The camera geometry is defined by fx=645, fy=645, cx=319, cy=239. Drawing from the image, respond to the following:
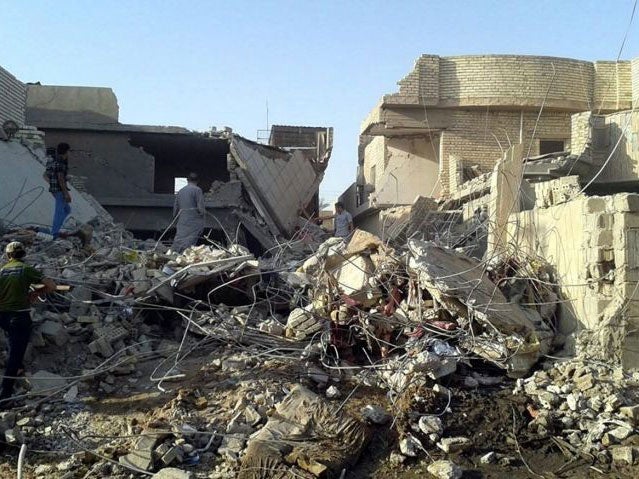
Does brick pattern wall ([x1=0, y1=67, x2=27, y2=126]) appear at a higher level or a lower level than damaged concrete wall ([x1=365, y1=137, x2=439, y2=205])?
higher

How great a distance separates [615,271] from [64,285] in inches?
210

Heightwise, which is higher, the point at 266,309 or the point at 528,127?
the point at 528,127

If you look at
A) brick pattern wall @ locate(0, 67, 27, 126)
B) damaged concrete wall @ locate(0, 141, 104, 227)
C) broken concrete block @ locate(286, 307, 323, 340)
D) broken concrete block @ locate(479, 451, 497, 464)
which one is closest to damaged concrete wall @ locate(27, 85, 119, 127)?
brick pattern wall @ locate(0, 67, 27, 126)

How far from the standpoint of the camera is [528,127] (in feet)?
52.2

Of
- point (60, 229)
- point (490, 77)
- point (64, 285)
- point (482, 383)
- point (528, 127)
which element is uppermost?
point (490, 77)

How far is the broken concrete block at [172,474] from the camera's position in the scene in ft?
14.1

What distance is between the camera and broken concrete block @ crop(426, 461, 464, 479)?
443 cm

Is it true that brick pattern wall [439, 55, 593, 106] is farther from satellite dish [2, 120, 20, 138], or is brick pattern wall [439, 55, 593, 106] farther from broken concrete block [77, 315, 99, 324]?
broken concrete block [77, 315, 99, 324]

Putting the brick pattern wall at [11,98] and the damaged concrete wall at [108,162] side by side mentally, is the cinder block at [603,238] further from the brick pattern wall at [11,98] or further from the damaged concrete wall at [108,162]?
the damaged concrete wall at [108,162]

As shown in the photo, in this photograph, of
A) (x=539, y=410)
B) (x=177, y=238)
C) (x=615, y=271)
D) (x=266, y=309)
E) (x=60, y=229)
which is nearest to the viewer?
(x=539, y=410)

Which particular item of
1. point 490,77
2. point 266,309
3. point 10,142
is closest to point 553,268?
point 266,309

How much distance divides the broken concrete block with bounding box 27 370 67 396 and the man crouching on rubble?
0.58ft

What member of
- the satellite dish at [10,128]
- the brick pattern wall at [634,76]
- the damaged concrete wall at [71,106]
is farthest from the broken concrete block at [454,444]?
the brick pattern wall at [634,76]

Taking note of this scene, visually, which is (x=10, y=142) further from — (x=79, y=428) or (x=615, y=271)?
(x=615, y=271)
